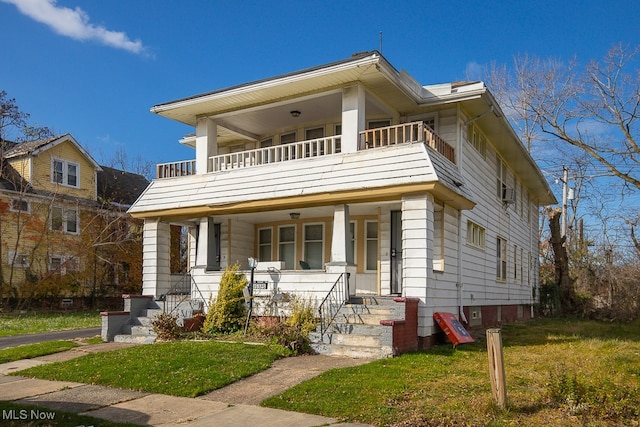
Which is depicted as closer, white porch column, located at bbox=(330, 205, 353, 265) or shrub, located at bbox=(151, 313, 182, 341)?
shrub, located at bbox=(151, 313, 182, 341)

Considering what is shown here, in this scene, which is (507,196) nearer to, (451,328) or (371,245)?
(371,245)

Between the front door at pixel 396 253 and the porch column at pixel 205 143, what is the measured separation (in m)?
5.81

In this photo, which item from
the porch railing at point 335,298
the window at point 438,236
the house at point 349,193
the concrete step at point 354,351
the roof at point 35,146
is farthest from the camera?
the roof at point 35,146

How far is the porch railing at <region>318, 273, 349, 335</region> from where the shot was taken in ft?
44.0

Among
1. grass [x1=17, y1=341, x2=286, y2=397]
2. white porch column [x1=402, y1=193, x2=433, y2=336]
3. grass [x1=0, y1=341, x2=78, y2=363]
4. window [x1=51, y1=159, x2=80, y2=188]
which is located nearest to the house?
white porch column [x1=402, y1=193, x2=433, y2=336]

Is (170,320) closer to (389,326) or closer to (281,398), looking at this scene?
(389,326)

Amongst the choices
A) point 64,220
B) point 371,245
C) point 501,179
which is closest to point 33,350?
point 371,245

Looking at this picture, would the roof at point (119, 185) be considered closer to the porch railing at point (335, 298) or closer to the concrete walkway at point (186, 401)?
the porch railing at point (335, 298)

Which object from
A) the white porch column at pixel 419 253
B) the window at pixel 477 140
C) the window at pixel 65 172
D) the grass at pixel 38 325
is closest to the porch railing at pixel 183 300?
the grass at pixel 38 325

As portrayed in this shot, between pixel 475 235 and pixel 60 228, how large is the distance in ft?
71.4

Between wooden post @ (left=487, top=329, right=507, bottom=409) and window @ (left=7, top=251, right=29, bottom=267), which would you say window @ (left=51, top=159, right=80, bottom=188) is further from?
wooden post @ (left=487, top=329, right=507, bottom=409)

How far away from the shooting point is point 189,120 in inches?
723

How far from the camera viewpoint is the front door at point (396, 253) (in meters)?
15.9

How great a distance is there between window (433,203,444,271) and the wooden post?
7.05 meters
